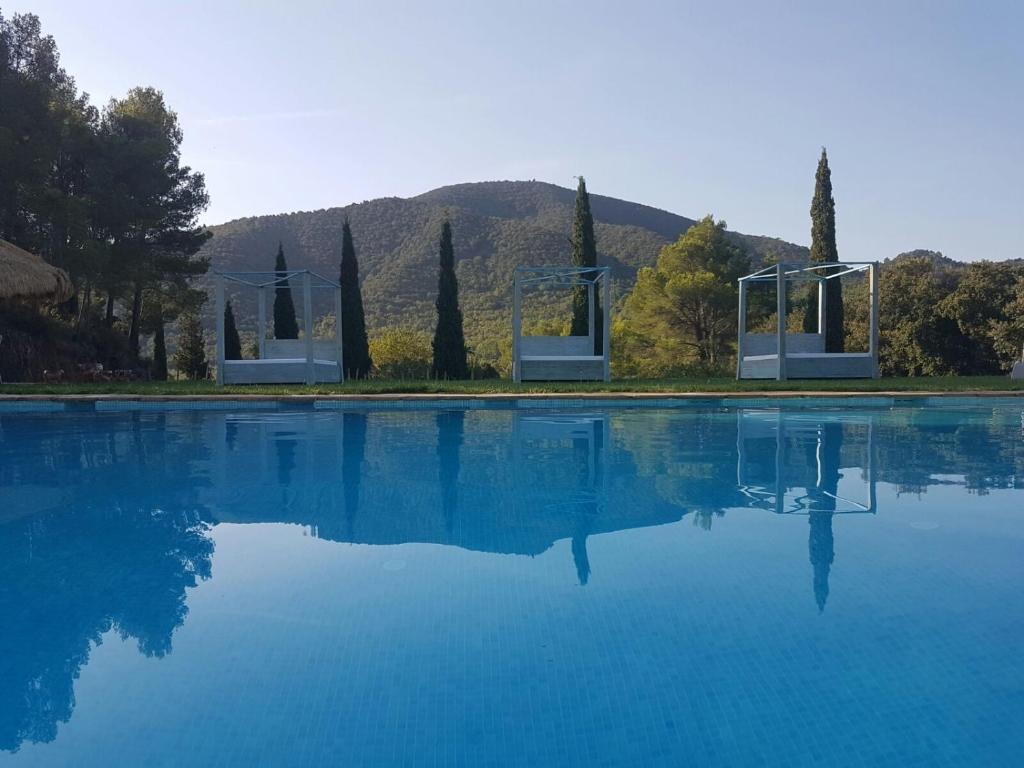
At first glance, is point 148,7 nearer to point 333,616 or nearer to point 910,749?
point 333,616

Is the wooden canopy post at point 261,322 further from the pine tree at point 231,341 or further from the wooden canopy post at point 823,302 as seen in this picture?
the wooden canopy post at point 823,302

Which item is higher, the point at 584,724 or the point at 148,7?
the point at 148,7

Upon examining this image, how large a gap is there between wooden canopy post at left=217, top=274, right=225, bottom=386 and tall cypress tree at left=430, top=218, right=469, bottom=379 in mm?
5418

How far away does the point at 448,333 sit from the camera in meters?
17.9

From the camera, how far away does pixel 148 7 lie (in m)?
10.1

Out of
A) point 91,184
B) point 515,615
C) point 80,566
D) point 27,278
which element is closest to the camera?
point 515,615

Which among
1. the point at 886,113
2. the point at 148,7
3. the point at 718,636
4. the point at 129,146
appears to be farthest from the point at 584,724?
the point at 129,146

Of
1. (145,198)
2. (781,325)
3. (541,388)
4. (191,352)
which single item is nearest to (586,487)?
(541,388)

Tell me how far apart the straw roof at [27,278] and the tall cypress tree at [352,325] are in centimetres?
611

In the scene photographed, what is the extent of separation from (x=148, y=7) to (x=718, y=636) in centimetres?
1102

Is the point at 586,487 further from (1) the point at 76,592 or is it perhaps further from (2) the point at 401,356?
(2) the point at 401,356

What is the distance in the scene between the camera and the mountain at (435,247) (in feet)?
100

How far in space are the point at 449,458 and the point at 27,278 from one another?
11.0 metres

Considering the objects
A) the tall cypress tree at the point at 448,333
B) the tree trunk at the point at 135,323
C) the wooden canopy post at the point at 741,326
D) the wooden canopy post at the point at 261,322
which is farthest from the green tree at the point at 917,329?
the tree trunk at the point at 135,323
